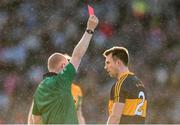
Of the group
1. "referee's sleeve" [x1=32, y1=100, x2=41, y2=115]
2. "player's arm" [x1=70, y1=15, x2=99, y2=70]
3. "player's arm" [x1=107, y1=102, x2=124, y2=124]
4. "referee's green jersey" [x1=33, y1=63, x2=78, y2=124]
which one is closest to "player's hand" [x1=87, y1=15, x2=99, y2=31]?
"player's arm" [x1=70, y1=15, x2=99, y2=70]

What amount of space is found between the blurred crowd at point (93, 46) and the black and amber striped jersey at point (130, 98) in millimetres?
5405

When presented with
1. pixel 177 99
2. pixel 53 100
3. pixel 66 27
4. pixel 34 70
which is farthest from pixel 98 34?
pixel 53 100

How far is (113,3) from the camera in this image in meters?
12.1

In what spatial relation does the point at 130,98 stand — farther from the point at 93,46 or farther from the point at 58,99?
the point at 93,46

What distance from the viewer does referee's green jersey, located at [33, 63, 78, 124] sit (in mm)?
4828

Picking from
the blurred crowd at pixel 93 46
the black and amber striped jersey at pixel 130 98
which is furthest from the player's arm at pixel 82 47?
the blurred crowd at pixel 93 46

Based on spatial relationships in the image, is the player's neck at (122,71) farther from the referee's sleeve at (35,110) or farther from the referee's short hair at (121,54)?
the referee's sleeve at (35,110)

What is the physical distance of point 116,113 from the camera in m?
4.94

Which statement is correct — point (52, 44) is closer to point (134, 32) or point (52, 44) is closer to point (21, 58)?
point (21, 58)

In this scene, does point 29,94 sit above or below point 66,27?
below

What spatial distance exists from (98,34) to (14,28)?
181 centimetres

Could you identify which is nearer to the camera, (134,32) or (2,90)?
(2,90)

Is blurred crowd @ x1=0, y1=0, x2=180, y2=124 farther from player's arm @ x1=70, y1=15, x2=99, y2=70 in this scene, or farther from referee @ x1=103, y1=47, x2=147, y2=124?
player's arm @ x1=70, y1=15, x2=99, y2=70

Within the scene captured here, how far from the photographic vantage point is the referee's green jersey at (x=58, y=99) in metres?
4.83
